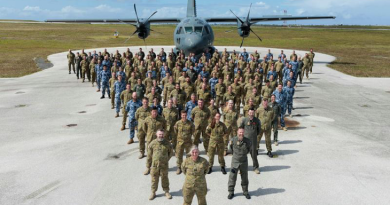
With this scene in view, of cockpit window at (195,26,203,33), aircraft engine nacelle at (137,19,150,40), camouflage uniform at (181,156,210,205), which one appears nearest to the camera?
camouflage uniform at (181,156,210,205)

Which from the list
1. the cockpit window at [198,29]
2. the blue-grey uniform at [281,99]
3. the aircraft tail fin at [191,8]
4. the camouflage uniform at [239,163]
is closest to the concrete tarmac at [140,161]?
the camouflage uniform at [239,163]

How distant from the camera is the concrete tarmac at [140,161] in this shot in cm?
707

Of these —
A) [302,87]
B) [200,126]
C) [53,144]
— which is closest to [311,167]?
[200,126]

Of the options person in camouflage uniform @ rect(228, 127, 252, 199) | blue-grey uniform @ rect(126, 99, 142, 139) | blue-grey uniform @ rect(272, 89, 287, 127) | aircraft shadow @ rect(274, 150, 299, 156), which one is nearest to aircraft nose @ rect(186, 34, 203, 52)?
blue-grey uniform @ rect(272, 89, 287, 127)

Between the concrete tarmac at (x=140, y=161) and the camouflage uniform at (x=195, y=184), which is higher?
the camouflage uniform at (x=195, y=184)

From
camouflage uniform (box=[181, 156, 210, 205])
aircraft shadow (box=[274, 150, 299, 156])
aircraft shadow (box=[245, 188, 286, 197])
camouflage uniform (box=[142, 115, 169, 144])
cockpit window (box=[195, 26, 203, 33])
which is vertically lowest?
aircraft shadow (box=[245, 188, 286, 197])

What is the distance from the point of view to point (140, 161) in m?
8.95

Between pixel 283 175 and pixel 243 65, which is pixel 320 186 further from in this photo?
pixel 243 65

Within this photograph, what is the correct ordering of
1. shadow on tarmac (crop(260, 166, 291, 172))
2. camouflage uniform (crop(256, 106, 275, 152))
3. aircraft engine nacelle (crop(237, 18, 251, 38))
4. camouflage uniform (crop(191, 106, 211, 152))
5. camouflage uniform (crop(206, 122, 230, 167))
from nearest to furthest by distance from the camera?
1. camouflage uniform (crop(206, 122, 230, 167))
2. shadow on tarmac (crop(260, 166, 291, 172))
3. camouflage uniform (crop(191, 106, 211, 152))
4. camouflage uniform (crop(256, 106, 275, 152))
5. aircraft engine nacelle (crop(237, 18, 251, 38))

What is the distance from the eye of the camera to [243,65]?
738 inches

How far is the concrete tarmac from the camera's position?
278 inches

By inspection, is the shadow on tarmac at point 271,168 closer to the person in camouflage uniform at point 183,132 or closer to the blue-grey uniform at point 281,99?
the person in camouflage uniform at point 183,132

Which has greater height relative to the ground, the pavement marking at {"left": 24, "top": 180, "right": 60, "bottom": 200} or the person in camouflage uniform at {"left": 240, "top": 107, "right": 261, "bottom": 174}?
the person in camouflage uniform at {"left": 240, "top": 107, "right": 261, "bottom": 174}

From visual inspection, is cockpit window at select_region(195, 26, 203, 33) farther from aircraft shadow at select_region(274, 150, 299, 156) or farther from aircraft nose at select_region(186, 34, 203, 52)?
aircraft shadow at select_region(274, 150, 299, 156)
